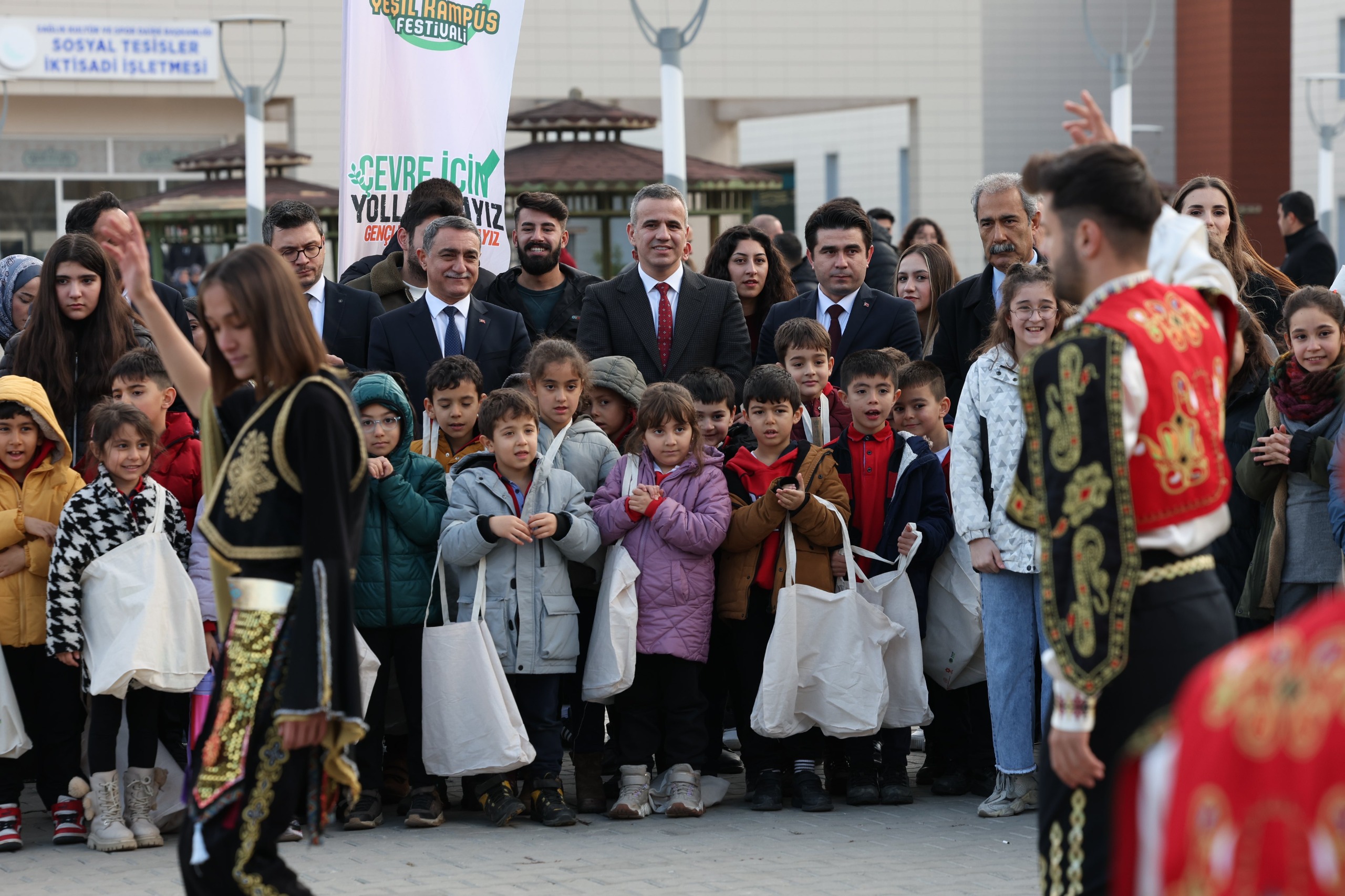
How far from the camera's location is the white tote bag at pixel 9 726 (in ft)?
19.1

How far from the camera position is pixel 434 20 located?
843cm

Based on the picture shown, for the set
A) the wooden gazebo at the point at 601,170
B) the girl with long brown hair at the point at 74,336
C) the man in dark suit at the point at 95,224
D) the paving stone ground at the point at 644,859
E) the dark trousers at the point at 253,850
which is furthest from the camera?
the wooden gazebo at the point at 601,170

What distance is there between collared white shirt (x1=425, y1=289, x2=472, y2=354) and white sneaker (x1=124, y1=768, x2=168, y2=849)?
2157 millimetres

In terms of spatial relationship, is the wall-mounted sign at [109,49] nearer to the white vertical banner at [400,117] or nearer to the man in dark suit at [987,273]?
the white vertical banner at [400,117]

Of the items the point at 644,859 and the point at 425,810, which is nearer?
the point at 644,859

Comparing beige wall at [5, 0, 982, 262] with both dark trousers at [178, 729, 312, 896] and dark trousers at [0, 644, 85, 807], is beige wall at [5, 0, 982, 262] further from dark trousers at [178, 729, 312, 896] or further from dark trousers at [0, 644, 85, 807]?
dark trousers at [178, 729, 312, 896]

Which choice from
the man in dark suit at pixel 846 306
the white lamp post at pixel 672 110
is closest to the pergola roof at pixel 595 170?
the white lamp post at pixel 672 110

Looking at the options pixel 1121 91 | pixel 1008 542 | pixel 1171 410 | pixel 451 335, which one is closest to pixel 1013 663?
pixel 1008 542

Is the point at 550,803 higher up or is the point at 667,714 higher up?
the point at 667,714

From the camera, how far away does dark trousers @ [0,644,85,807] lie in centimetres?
602

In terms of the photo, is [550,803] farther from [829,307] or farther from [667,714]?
[829,307]

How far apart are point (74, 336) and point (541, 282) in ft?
7.56

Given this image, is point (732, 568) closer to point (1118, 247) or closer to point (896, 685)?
point (896, 685)

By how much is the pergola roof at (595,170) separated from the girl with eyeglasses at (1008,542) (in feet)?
32.1
